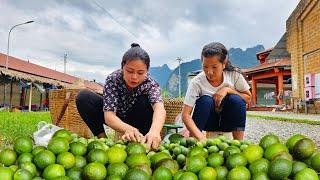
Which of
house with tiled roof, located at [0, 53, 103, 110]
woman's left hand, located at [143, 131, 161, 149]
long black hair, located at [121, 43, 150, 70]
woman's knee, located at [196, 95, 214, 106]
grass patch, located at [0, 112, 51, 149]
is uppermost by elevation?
house with tiled roof, located at [0, 53, 103, 110]

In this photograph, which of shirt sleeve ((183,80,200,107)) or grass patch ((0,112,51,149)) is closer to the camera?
shirt sleeve ((183,80,200,107))

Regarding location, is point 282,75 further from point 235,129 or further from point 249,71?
point 235,129

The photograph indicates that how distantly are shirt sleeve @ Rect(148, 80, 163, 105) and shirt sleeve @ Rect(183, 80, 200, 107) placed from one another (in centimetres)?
27

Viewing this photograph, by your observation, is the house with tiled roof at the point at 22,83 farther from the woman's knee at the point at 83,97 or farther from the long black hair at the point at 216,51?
the long black hair at the point at 216,51

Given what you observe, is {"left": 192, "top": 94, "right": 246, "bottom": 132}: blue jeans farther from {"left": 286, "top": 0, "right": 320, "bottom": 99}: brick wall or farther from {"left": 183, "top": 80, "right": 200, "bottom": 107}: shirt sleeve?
{"left": 286, "top": 0, "right": 320, "bottom": 99}: brick wall

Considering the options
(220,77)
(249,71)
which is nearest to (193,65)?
(249,71)

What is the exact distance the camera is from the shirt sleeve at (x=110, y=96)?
2.95 m

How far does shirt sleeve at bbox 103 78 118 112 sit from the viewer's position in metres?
2.95

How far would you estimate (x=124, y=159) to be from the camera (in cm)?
167

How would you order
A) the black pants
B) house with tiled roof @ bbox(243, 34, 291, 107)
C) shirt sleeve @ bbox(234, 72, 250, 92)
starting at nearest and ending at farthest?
the black pants < shirt sleeve @ bbox(234, 72, 250, 92) < house with tiled roof @ bbox(243, 34, 291, 107)

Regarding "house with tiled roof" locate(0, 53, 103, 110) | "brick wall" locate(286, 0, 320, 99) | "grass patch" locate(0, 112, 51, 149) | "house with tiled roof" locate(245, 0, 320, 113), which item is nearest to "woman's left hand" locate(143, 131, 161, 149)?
"grass patch" locate(0, 112, 51, 149)

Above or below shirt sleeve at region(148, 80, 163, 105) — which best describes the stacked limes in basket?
below

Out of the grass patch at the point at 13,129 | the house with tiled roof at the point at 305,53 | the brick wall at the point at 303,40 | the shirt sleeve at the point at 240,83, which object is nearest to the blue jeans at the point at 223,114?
the shirt sleeve at the point at 240,83

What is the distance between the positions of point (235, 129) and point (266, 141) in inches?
55.4
